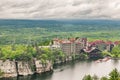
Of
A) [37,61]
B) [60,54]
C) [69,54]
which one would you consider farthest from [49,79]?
[69,54]

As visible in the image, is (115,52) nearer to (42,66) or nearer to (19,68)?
(42,66)

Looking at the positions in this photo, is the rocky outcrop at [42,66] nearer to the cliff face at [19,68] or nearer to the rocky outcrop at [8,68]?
the cliff face at [19,68]

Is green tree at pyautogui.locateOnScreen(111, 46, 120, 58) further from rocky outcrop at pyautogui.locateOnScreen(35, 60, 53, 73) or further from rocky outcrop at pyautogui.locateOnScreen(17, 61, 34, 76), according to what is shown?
rocky outcrop at pyautogui.locateOnScreen(17, 61, 34, 76)

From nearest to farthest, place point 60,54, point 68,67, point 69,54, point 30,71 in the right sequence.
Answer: point 30,71
point 68,67
point 60,54
point 69,54

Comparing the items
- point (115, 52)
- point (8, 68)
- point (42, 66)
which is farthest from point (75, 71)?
point (115, 52)

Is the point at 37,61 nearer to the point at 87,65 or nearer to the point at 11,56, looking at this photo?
the point at 11,56
